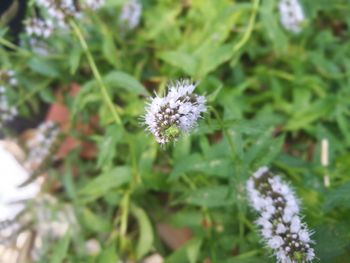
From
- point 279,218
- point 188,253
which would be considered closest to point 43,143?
point 188,253

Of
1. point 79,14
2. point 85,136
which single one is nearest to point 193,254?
point 85,136

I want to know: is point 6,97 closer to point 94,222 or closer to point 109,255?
point 94,222

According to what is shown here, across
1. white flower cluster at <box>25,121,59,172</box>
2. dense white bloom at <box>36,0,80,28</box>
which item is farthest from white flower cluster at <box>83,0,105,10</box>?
white flower cluster at <box>25,121,59,172</box>

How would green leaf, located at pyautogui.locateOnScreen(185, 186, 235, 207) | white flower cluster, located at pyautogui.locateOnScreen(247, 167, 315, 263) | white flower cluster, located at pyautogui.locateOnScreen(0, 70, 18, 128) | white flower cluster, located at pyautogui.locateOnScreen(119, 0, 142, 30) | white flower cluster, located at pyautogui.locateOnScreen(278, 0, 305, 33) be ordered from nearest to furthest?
white flower cluster, located at pyautogui.locateOnScreen(247, 167, 315, 263) < green leaf, located at pyautogui.locateOnScreen(185, 186, 235, 207) < white flower cluster, located at pyautogui.locateOnScreen(0, 70, 18, 128) < white flower cluster, located at pyautogui.locateOnScreen(278, 0, 305, 33) < white flower cluster, located at pyautogui.locateOnScreen(119, 0, 142, 30)

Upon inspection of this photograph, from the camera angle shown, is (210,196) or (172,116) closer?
(172,116)

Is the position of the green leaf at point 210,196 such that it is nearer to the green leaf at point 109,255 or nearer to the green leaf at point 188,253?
the green leaf at point 188,253

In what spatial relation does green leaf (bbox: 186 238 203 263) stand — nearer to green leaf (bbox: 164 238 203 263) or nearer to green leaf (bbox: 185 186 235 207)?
green leaf (bbox: 164 238 203 263)

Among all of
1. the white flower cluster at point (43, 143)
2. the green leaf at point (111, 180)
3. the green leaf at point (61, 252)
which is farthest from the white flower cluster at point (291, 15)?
the green leaf at point (61, 252)
